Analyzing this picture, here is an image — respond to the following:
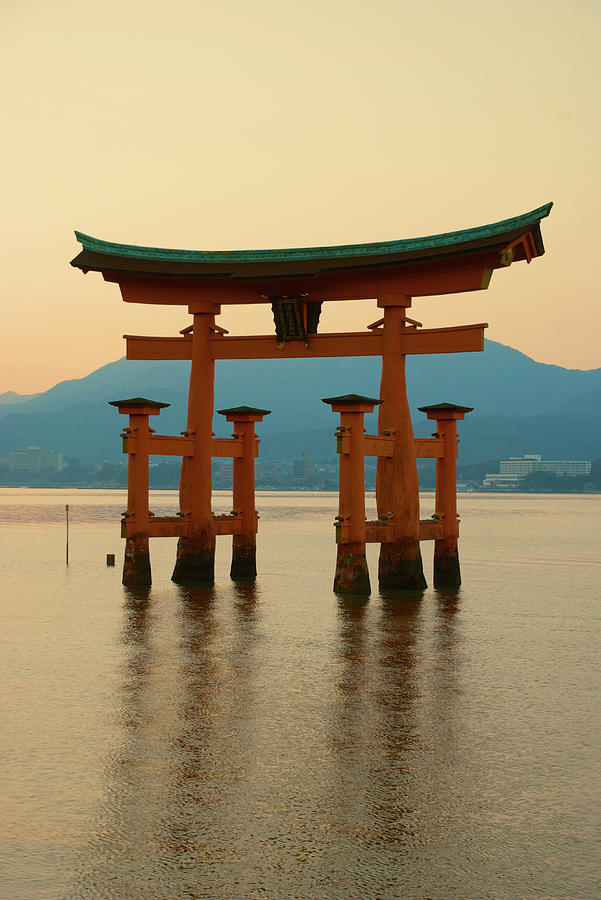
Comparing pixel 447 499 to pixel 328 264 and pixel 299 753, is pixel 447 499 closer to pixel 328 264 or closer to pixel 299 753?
pixel 328 264

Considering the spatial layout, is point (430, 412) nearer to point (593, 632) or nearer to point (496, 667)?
point (593, 632)

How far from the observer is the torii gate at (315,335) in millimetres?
27375

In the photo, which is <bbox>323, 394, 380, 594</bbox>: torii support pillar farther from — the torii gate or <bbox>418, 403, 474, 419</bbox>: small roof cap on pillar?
<bbox>418, 403, 474, 419</bbox>: small roof cap on pillar

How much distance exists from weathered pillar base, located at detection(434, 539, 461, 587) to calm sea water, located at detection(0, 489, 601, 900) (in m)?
4.23

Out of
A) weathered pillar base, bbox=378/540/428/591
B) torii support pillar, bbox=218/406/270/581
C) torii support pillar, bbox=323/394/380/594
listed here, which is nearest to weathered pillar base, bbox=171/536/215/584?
torii support pillar, bbox=218/406/270/581

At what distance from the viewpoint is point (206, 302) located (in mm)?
30641

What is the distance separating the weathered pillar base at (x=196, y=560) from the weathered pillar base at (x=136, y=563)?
1078mm

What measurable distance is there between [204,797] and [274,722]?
12.2 ft

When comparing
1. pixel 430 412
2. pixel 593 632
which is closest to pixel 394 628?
pixel 593 632

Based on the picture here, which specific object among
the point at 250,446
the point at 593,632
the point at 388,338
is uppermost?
the point at 388,338

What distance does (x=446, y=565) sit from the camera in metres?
31.6

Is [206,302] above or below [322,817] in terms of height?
above

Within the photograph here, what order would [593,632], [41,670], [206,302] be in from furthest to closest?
[206,302] → [593,632] → [41,670]

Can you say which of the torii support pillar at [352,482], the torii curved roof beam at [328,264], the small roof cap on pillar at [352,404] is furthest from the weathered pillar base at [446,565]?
the torii curved roof beam at [328,264]
